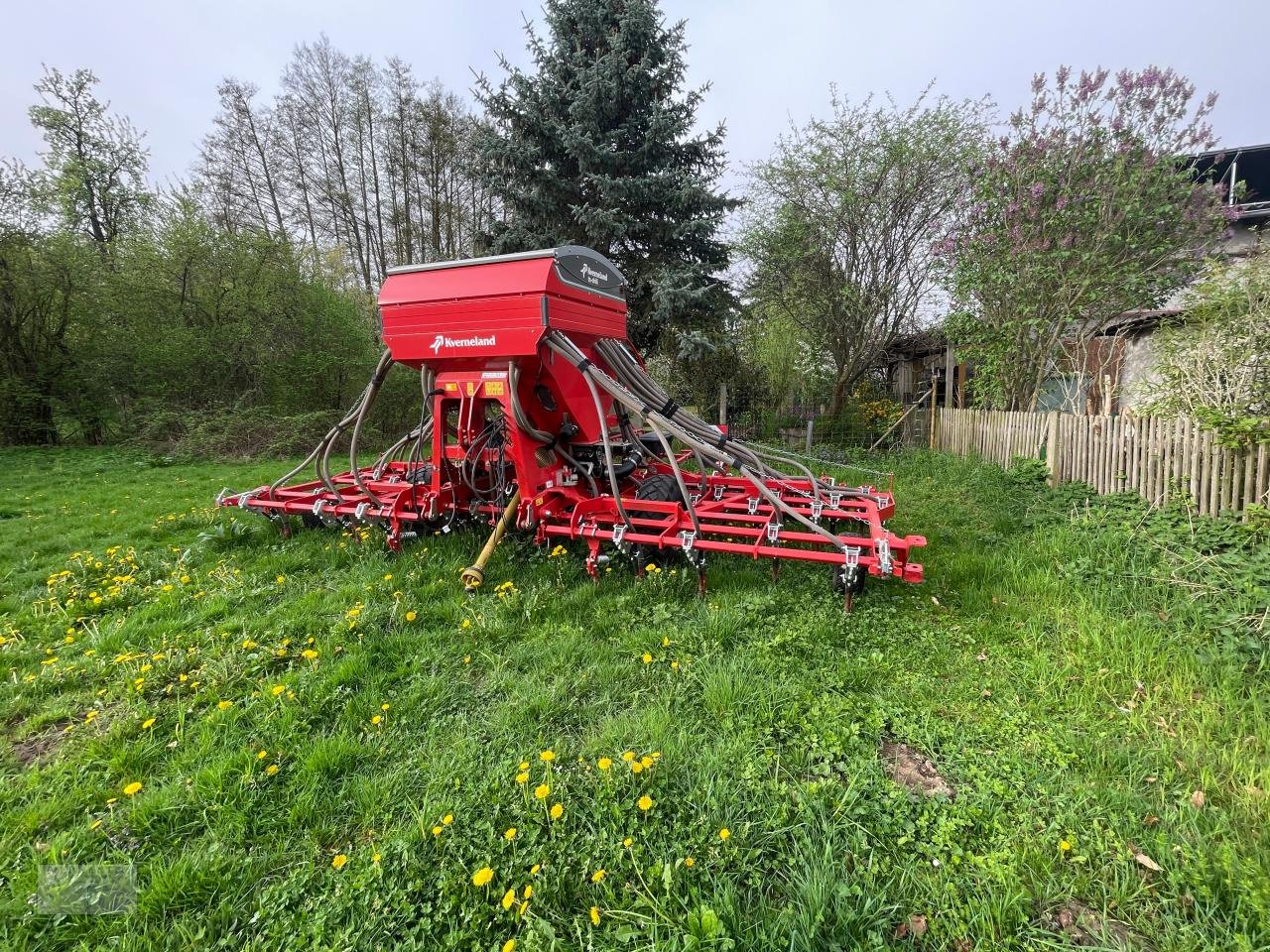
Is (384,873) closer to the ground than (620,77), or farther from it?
closer to the ground

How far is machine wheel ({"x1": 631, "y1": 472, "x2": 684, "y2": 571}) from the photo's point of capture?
424 cm

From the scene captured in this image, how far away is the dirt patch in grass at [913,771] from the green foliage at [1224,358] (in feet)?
12.1

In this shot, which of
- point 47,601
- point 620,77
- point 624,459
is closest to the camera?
point 47,601

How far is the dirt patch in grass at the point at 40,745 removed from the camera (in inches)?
98.3

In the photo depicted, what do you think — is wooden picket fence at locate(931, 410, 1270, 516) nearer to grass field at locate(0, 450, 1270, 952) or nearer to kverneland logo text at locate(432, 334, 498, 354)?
grass field at locate(0, 450, 1270, 952)

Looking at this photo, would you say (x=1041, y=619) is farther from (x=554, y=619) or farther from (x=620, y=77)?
(x=620, y=77)

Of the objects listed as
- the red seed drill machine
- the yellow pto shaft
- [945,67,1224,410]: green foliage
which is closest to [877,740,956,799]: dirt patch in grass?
the red seed drill machine

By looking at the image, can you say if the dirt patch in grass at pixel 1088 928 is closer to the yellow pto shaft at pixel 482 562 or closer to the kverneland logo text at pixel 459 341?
the yellow pto shaft at pixel 482 562

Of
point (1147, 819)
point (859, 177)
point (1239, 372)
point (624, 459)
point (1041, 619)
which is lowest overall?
point (1147, 819)

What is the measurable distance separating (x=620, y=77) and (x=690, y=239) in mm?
2976

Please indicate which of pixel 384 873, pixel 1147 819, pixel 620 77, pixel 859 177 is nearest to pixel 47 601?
pixel 384 873

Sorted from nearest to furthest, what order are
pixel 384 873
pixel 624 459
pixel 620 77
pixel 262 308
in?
pixel 384 873 < pixel 624 459 < pixel 620 77 < pixel 262 308

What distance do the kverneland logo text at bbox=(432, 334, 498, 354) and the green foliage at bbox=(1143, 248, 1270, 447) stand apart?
5.52m

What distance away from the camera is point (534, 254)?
14.0 feet
